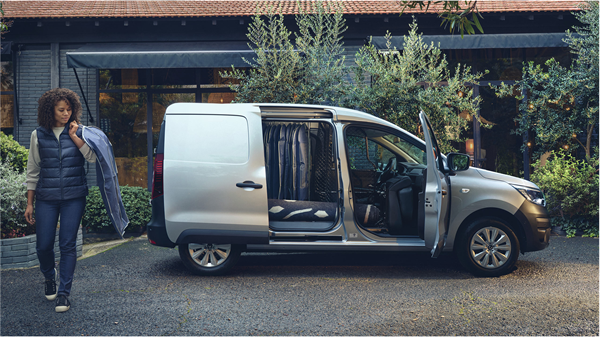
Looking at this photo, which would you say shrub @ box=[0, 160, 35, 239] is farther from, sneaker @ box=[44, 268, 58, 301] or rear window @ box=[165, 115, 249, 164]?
rear window @ box=[165, 115, 249, 164]

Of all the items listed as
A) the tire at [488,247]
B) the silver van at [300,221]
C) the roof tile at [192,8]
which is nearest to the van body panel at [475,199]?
the silver van at [300,221]

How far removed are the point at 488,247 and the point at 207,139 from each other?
3.30 meters

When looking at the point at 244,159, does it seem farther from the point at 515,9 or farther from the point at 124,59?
the point at 515,9

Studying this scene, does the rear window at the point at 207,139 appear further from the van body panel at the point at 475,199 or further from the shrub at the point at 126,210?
the shrub at the point at 126,210

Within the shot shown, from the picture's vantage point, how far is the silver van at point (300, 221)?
4.92 metres

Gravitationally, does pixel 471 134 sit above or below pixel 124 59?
below

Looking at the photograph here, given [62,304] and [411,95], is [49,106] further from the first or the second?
[411,95]

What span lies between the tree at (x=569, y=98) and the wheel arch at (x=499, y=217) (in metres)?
4.43

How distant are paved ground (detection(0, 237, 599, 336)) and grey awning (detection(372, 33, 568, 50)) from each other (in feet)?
16.8

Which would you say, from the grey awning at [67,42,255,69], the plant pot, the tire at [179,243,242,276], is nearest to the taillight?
the tire at [179,243,242,276]

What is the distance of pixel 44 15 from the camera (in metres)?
10.3

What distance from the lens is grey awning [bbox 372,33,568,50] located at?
9.59 metres

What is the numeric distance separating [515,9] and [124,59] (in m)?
8.48

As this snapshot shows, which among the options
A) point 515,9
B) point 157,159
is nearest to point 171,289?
point 157,159
